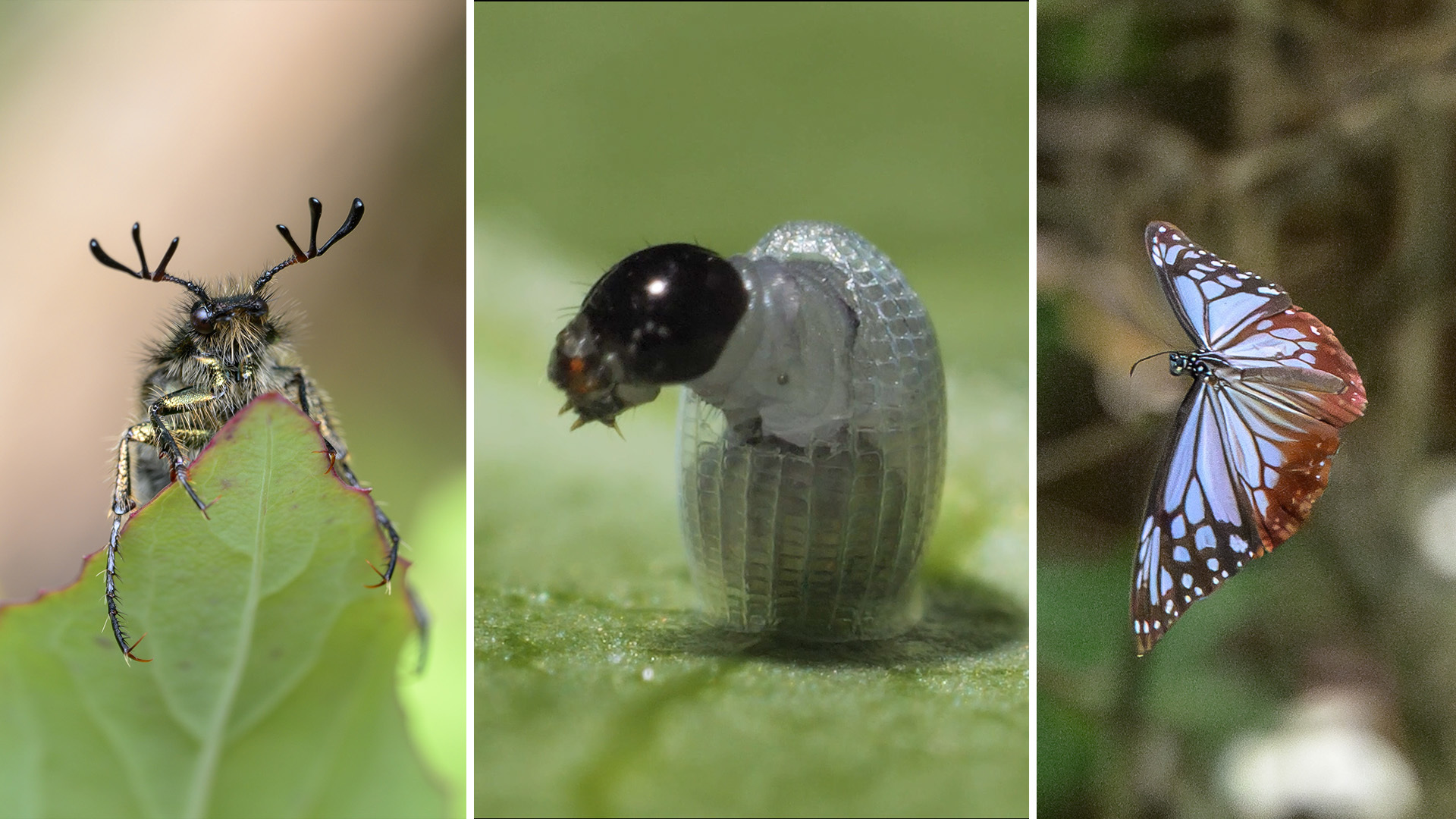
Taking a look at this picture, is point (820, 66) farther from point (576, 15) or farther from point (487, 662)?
point (487, 662)

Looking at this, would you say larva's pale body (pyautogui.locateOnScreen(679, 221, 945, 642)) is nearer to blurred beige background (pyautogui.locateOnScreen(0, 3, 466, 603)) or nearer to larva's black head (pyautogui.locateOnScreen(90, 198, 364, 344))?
larva's black head (pyautogui.locateOnScreen(90, 198, 364, 344))

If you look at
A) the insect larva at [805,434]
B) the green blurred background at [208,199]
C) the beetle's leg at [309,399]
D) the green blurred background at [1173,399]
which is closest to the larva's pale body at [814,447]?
the insect larva at [805,434]

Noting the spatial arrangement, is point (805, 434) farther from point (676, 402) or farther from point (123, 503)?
point (123, 503)

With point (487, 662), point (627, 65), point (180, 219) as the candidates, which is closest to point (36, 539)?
point (180, 219)

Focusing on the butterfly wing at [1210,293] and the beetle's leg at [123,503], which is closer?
the beetle's leg at [123,503]

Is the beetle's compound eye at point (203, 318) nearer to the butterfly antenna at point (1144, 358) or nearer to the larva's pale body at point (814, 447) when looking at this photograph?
the larva's pale body at point (814, 447)
